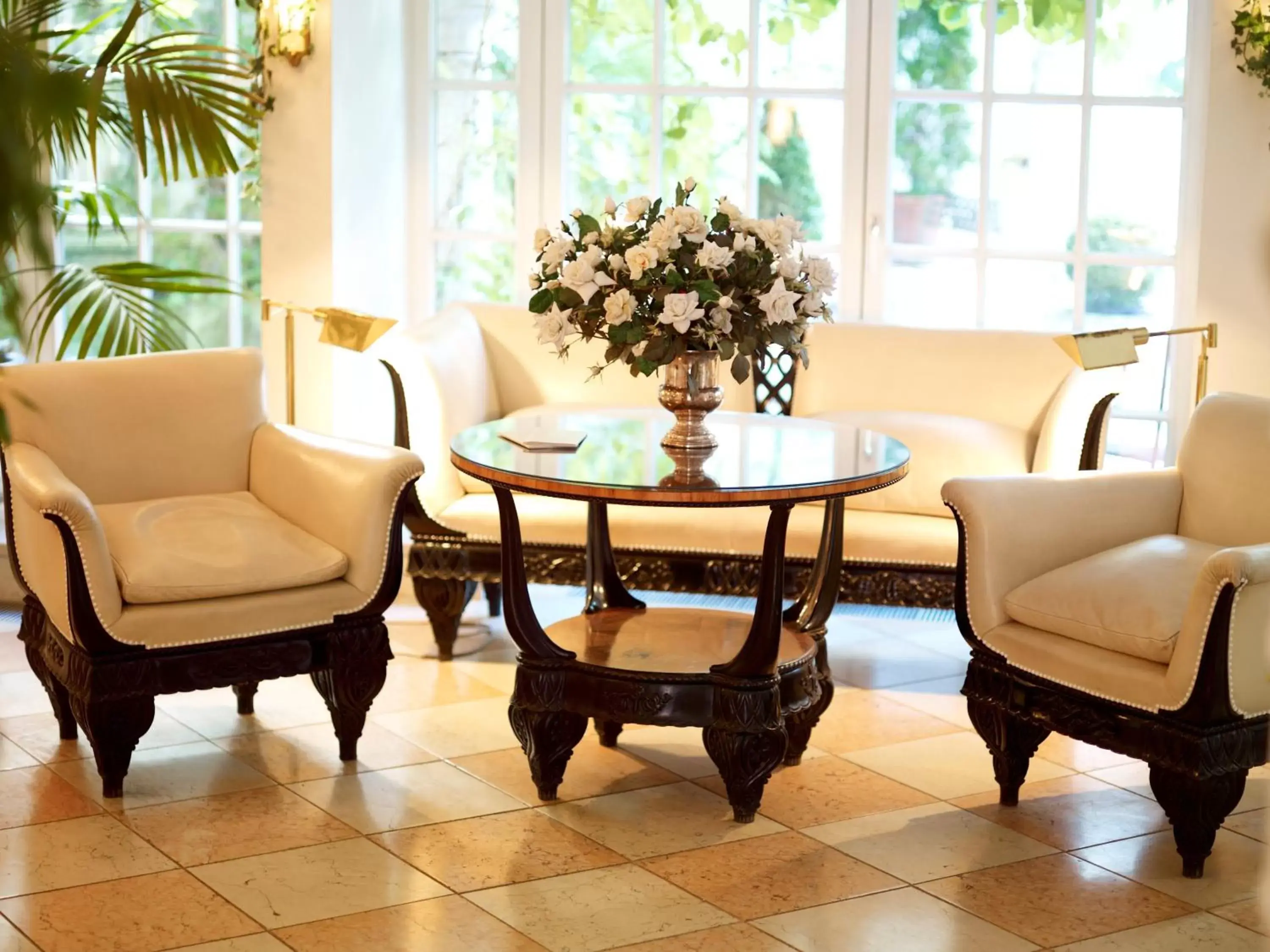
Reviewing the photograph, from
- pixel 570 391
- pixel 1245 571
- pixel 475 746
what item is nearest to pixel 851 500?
pixel 570 391

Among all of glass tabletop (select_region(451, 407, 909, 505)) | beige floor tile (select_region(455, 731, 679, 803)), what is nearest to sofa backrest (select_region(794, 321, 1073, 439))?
glass tabletop (select_region(451, 407, 909, 505))

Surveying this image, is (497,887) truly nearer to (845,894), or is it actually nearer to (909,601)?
(845,894)

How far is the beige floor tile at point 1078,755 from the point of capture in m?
3.79

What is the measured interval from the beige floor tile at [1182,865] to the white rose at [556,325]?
1568 millimetres

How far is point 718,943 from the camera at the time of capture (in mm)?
2783

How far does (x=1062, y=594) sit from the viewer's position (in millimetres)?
3268

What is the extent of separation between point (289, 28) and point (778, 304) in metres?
2.48

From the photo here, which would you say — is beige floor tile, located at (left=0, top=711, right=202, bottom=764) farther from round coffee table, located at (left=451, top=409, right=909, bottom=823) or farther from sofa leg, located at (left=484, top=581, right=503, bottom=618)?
sofa leg, located at (left=484, top=581, right=503, bottom=618)

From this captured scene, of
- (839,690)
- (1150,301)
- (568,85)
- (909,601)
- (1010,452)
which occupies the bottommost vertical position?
(839,690)

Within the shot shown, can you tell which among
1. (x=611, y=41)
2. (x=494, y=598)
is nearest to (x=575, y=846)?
(x=494, y=598)

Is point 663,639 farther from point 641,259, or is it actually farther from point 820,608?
point 641,259

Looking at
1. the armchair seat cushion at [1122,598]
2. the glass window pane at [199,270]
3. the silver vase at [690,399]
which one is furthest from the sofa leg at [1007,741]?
the glass window pane at [199,270]

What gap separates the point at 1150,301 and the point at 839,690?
1.86 meters

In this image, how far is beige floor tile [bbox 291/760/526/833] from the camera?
3.37 meters
